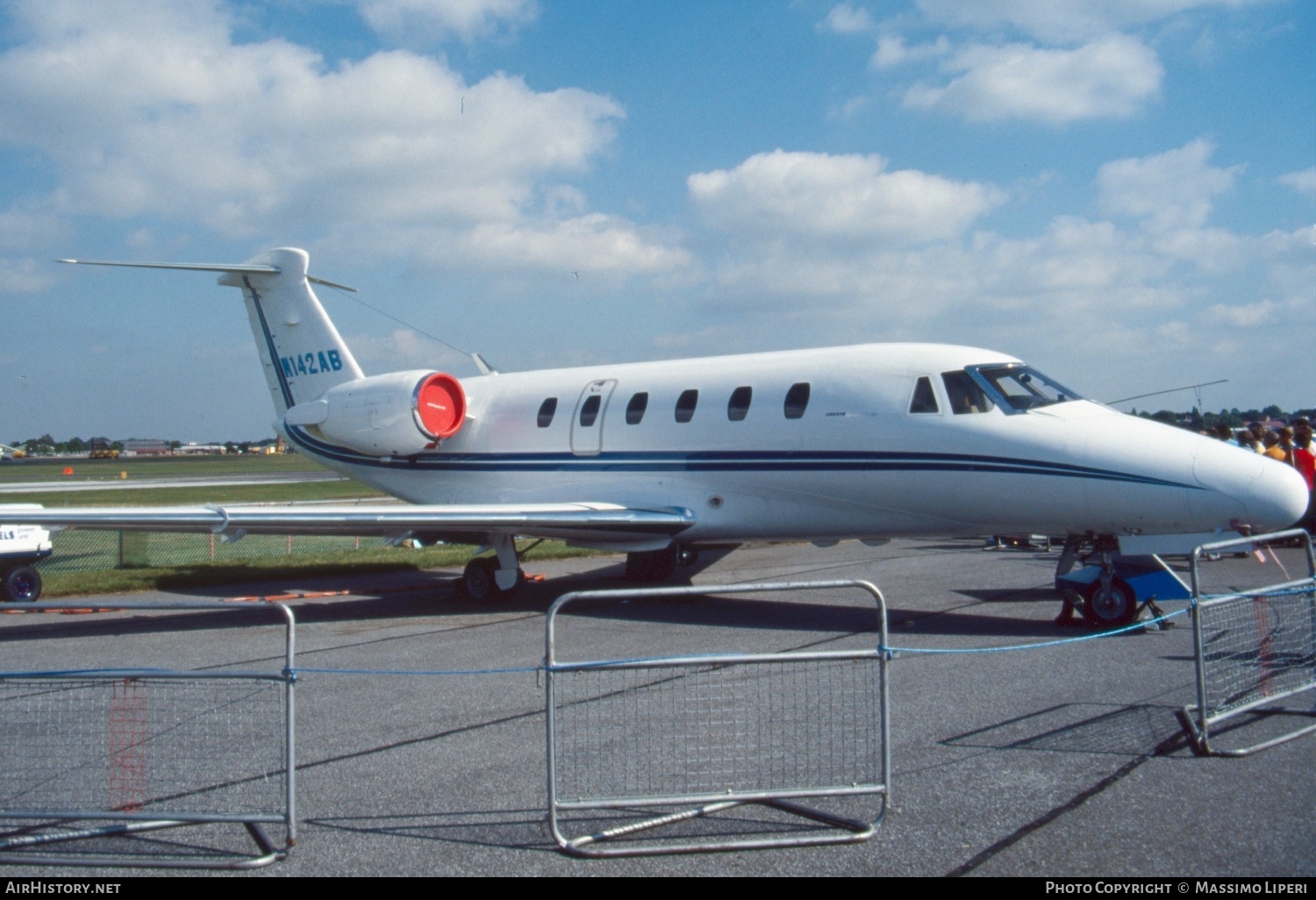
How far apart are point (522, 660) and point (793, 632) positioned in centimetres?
280

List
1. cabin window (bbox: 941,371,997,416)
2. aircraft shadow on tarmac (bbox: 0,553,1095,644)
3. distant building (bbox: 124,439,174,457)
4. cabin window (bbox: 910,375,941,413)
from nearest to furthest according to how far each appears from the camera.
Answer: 1. aircraft shadow on tarmac (bbox: 0,553,1095,644)
2. cabin window (bbox: 941,371,997,416)
3. cabin window (bbox: 910,375,941,413)
4. distant building (bbox: 124,439,174,457)

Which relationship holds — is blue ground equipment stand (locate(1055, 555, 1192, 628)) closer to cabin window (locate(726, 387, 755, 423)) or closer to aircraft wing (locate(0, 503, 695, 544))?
cabin window (locate(726, 387, 755, 423))

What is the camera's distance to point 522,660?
9.04 metres

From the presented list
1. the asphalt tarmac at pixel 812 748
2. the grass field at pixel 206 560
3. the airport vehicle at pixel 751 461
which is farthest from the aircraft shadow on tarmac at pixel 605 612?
the grass field at pixel 206 560

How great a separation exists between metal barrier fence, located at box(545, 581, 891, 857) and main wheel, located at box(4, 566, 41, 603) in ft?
31.0

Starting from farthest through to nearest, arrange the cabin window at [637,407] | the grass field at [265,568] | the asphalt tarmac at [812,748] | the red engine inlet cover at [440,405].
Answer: the red engine inlet cover at [440,405] → the grass field at [265,568] → the cabin window at [637,407] → the asphalt tarmac at [812,748]

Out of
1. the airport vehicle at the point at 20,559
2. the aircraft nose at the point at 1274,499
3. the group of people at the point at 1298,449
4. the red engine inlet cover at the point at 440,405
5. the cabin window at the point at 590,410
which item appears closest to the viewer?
the aircraft nose at the point at 1274,499

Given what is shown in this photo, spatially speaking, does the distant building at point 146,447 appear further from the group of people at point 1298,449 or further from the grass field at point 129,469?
the group of people at point 1298,449

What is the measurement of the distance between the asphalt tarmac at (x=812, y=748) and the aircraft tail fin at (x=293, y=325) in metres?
6.26

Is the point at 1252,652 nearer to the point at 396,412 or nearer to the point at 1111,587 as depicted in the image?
the point at 1111,587

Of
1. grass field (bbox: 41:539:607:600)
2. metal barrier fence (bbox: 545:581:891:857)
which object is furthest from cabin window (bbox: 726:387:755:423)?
grass field (bbox: 41:539:607:600)

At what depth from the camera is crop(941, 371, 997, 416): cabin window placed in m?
10.6

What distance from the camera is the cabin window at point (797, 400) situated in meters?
11.8
